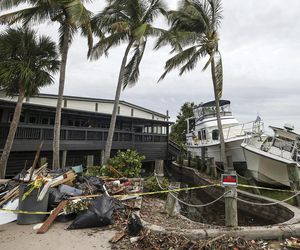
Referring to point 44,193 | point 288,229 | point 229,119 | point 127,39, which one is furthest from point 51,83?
point 229,119

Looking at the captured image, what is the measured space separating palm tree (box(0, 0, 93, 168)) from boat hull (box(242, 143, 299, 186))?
903cm

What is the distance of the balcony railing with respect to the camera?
13.3m

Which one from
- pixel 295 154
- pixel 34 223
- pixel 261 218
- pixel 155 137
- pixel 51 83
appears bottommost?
pixel 261 218

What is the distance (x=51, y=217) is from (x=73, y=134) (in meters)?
11.1

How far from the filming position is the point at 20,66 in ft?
36.6

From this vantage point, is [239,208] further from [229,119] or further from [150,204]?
[229,119]

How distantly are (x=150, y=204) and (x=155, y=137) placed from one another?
15189 mm

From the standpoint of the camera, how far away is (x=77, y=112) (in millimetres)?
17234

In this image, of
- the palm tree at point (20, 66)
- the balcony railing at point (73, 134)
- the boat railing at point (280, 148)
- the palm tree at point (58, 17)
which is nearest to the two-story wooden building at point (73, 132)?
the balcony railing at point (73, 134)

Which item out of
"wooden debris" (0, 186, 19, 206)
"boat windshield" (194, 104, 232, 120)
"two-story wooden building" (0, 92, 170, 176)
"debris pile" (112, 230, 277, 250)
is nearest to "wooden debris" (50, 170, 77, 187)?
"wooden debris" (0, 186, 19, 206)

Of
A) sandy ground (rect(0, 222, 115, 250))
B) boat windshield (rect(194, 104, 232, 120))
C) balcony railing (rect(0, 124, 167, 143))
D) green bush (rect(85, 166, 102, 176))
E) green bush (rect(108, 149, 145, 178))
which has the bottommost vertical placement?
sandy ground (rect(0, 222, 115, 250))

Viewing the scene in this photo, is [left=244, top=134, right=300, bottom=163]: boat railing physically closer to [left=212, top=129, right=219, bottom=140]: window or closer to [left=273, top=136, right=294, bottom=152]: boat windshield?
[left=273, top=136, right=294, bottom=152]: boat windshield

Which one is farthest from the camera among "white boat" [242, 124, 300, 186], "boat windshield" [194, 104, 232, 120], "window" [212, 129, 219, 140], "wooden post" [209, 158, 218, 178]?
"boat windshield" [194, 104, 232, 120]

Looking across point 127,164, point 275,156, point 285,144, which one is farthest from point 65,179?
point 285,144
